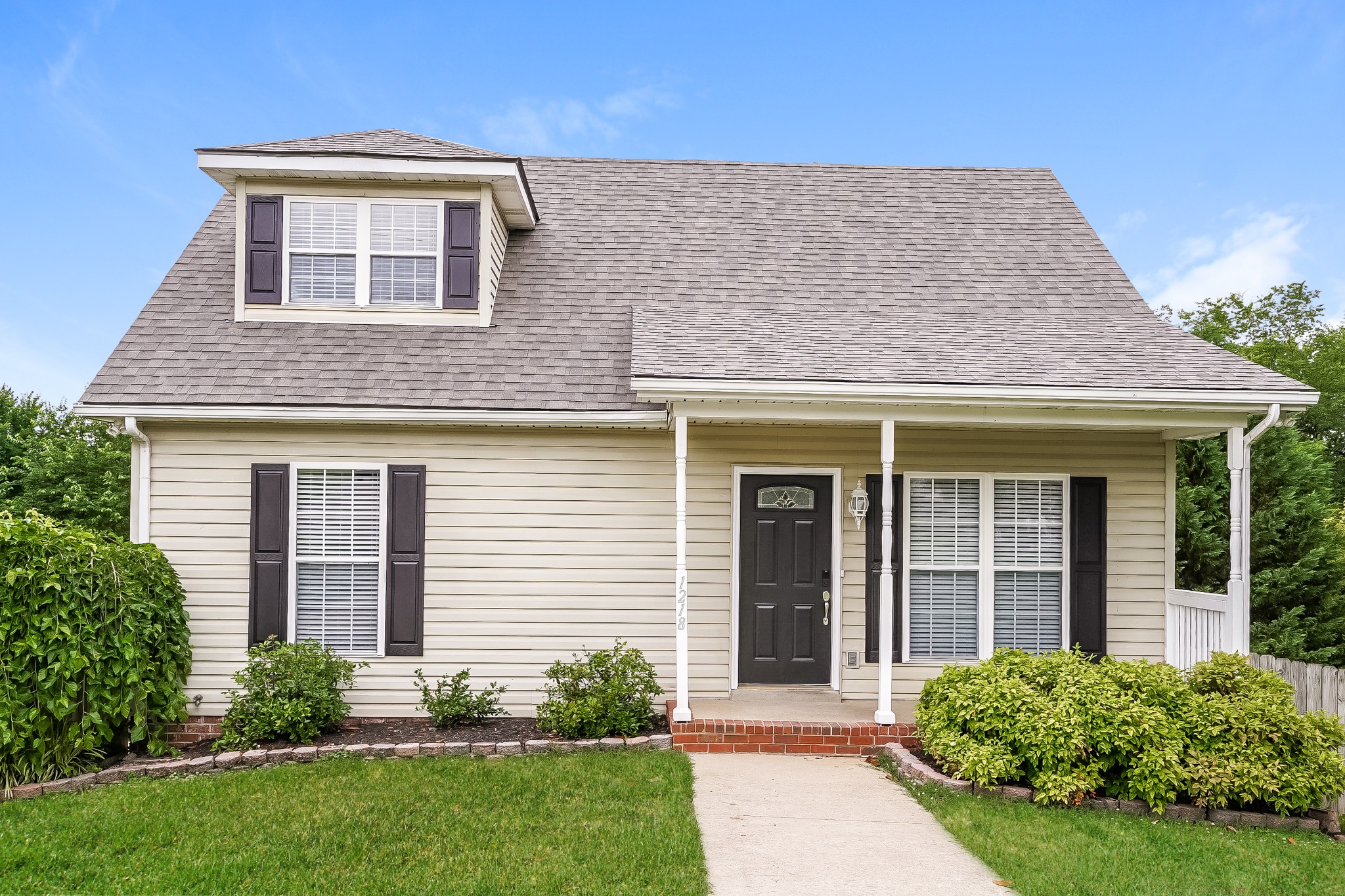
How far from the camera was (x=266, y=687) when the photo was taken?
6684 mm

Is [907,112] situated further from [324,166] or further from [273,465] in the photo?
[273,465]

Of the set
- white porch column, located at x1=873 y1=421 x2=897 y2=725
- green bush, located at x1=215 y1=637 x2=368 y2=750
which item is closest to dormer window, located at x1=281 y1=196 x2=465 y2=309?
green bush, located at x1=215 y1=637 x2=368 y2=750

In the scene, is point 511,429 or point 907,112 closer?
point 511,429

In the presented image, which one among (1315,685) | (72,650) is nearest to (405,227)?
(72,650)

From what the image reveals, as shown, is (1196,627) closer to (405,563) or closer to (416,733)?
(416,733)

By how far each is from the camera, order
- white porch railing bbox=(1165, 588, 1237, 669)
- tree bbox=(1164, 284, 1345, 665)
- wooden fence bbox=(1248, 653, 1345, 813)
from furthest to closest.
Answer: tree bbox=(1164, 284, 1345, 665), white porch railing bbox=(1165, 588, 1237, 669), wooden fence bbox=(1248, 653, 1345, 813)

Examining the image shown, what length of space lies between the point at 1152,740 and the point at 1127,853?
1.09 m

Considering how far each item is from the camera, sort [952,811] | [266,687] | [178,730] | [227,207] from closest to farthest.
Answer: [952,811] < [266,687] < [178,730] < [227,207]

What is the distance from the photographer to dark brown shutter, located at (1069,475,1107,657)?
7.70 metres

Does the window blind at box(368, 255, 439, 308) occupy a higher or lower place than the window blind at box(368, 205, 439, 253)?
lower

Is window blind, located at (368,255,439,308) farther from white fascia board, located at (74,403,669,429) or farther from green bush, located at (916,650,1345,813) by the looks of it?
green bush, located at (916,650,1345,813)

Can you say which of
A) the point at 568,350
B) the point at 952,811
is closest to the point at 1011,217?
the point at 568,350

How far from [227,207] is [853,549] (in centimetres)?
799

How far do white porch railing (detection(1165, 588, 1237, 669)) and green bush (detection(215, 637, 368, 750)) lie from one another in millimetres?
7069
